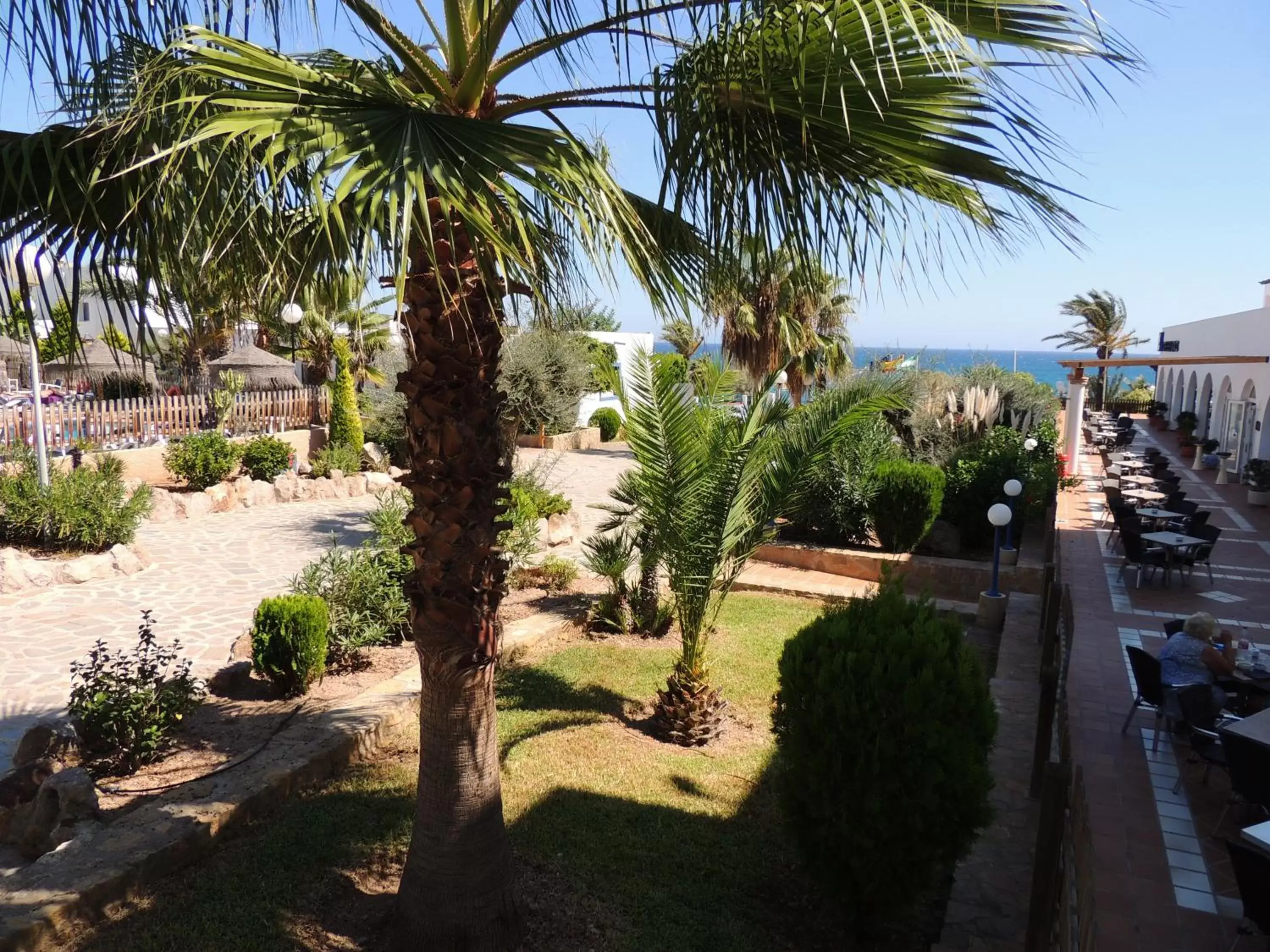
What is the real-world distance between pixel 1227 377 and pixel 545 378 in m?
19.3

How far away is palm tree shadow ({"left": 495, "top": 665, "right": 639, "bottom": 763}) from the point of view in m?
6.58

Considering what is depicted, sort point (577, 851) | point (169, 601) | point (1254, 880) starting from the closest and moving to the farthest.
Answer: point (1254, 880), point (577, 851), point (169, 601)

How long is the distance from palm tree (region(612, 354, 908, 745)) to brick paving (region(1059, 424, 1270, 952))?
2787 mm

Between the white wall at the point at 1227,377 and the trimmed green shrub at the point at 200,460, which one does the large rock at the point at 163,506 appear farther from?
the white wall at the point at 1227,377

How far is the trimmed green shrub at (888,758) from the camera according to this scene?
374cm

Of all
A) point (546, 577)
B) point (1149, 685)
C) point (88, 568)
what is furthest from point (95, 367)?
point (1149, 685)

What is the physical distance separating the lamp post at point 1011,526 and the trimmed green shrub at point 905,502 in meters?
0.97

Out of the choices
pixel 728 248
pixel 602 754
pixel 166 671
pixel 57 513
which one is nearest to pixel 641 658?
pixel 602 754

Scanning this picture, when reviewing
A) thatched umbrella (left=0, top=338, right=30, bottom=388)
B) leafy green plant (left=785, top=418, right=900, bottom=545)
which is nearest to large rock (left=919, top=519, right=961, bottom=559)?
leafy green plant (left=785, top=418, right=900, bottom=545)

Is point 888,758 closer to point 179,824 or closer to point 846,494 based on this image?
point 179,824

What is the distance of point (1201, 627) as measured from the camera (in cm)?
653

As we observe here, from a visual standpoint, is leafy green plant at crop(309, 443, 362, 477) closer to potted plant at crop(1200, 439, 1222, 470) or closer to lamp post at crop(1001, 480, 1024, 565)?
lamp post at crop(1001, 480, 1024, 565)

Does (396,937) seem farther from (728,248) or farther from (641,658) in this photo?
(641,658)

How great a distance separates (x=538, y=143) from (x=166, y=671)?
6.42 meters
